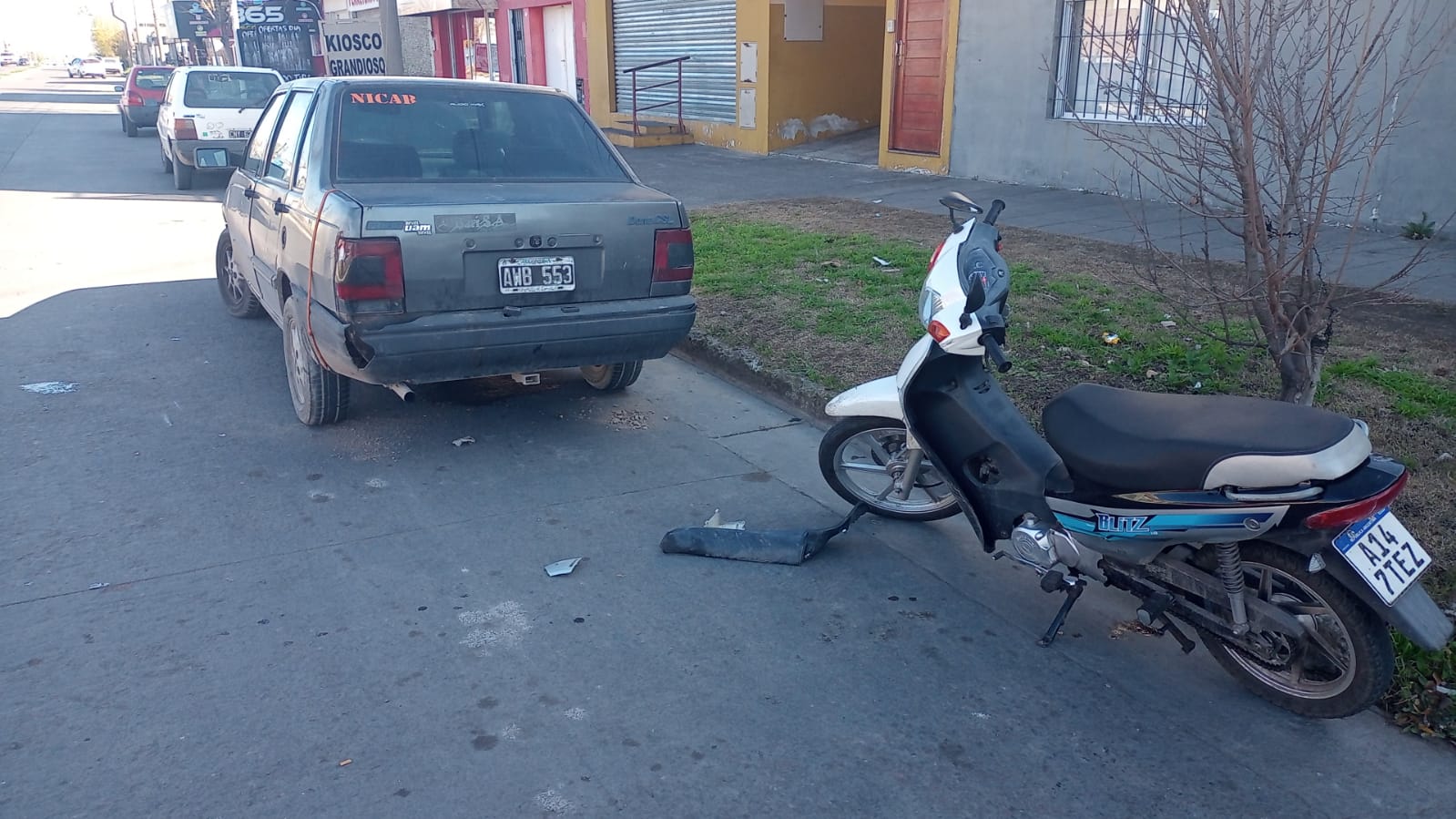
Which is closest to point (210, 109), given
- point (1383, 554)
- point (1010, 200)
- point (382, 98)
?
point (1010, 200)

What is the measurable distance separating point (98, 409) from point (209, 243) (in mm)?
6171

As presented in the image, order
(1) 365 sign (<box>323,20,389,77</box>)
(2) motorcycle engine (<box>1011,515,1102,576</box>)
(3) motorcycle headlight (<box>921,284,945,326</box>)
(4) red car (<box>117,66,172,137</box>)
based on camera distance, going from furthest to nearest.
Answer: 1. (4) red car (<box>117,66,172,137</box>)
2. (1) 365 sign (<box>323,20,389,77</box>)
3. (3) motorcycle headlight (<box>921,284,945,326</box>)
4. (2) motorcycle engine (<box>1011,515,1102,576</box>)

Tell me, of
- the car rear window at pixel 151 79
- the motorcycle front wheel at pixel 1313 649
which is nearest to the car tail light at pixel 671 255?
the motorcycle front wheel at pixel 1313 649

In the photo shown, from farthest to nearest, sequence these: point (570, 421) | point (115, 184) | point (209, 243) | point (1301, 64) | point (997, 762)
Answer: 1. point (115, 184)
2. point (209, 243)
3. point (570, 421)
4. point (1301, 64)
5. point (997, 762)

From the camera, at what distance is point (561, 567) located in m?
4.33

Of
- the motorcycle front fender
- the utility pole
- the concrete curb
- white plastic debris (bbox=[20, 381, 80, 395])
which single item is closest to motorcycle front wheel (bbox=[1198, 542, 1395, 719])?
the motorcycle front fender

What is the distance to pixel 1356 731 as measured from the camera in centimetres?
337

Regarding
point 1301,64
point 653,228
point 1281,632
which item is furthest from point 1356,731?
point 653,228

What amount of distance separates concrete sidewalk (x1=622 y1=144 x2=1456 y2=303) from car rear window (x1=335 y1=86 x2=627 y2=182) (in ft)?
9.81

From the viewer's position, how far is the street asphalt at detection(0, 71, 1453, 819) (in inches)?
120

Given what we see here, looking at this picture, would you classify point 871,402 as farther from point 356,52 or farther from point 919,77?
point 356,52

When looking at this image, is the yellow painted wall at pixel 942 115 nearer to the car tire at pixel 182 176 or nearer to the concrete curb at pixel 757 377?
the concrete curb at pixel 757 377

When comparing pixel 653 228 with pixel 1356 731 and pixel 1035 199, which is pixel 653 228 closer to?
pixel 1356 731

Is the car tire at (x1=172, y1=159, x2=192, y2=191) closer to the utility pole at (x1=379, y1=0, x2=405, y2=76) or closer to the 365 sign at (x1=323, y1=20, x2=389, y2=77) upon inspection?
the utility pole at (x1=379, y1=0, x2=405, y2=76)
